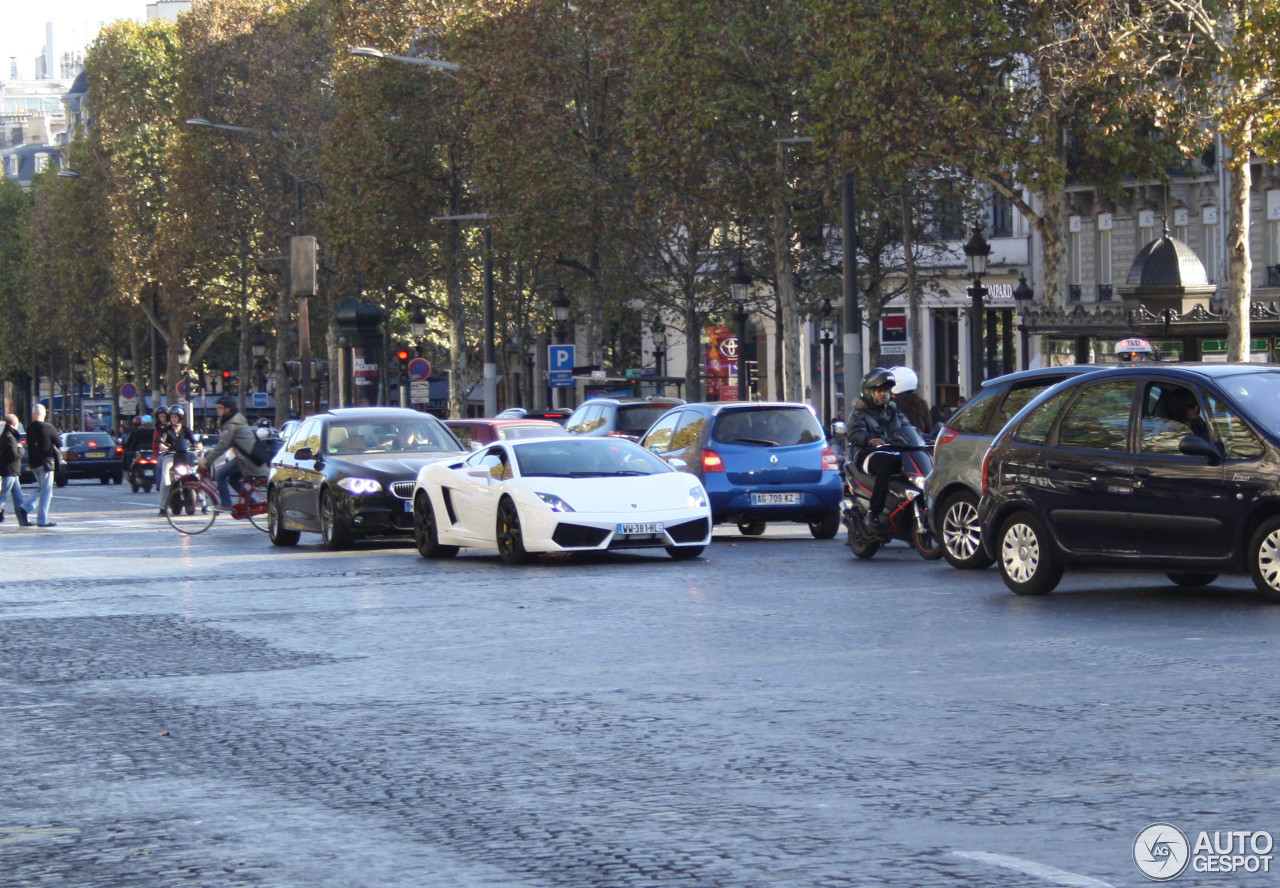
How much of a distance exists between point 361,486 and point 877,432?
6077 millimetres

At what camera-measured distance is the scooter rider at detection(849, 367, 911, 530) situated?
65.1 feet

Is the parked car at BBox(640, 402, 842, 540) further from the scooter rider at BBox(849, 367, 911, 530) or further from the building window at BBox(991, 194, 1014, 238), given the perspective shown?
the building window at BBox(991, 194, 1014, 238)

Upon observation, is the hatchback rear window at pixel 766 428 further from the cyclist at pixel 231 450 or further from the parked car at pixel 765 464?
the cyclist at pixel 231 450

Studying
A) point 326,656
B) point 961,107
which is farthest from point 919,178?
point 326,656

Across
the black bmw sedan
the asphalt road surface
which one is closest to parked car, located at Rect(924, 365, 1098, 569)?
the asphalt road surface

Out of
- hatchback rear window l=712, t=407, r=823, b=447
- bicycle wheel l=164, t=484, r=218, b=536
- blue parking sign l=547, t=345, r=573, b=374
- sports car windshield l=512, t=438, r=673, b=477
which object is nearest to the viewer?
sports car windshield l=512, t=438, r=673, b=477

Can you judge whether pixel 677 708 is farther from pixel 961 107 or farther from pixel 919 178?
pixel 919 178

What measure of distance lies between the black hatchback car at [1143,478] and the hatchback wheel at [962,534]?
2.27 meters

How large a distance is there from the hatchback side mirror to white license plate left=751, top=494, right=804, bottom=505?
940 centimetres

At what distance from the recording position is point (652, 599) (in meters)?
16.0

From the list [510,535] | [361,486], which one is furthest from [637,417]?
[510,535]

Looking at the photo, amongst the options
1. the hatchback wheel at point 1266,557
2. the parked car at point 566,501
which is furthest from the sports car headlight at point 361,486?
the hatchback wheel at point 1266,557

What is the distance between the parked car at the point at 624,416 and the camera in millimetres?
29031

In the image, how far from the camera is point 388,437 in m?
24.4
